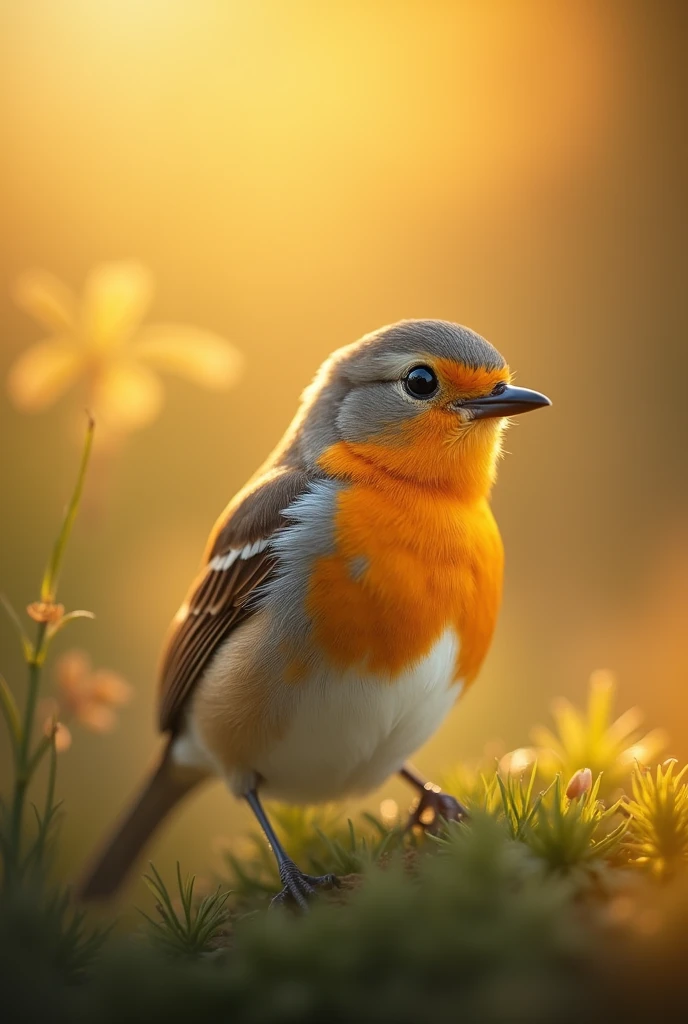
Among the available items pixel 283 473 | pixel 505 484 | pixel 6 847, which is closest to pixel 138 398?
pixel 283 473

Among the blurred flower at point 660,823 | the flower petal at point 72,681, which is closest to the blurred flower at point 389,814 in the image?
the blurred flower at point 660,823

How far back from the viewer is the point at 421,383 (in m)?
2.70

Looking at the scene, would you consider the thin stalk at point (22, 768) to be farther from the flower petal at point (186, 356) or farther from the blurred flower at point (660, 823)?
the blurred flower at point (660, 823)

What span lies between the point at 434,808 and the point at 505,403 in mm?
1233

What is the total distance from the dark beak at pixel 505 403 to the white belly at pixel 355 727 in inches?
25.1

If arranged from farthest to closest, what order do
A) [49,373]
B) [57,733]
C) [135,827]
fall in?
[135,827]
[49,373]
[57,733]

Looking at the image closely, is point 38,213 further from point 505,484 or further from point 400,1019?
point 400,1019

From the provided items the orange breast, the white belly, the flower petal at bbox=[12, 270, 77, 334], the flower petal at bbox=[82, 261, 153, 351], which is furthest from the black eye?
the flower petal at bbox=[12, 270, 77, 334]

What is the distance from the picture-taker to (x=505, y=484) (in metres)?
4.63

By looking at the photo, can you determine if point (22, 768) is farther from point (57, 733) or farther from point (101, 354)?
point (101, 354)

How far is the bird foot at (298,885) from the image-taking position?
7.23ft

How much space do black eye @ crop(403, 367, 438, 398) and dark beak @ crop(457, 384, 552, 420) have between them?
0.32ft

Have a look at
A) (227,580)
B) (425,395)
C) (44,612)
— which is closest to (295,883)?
(227,580)

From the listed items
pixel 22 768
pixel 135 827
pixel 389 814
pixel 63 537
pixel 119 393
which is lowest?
pixel 135 827
